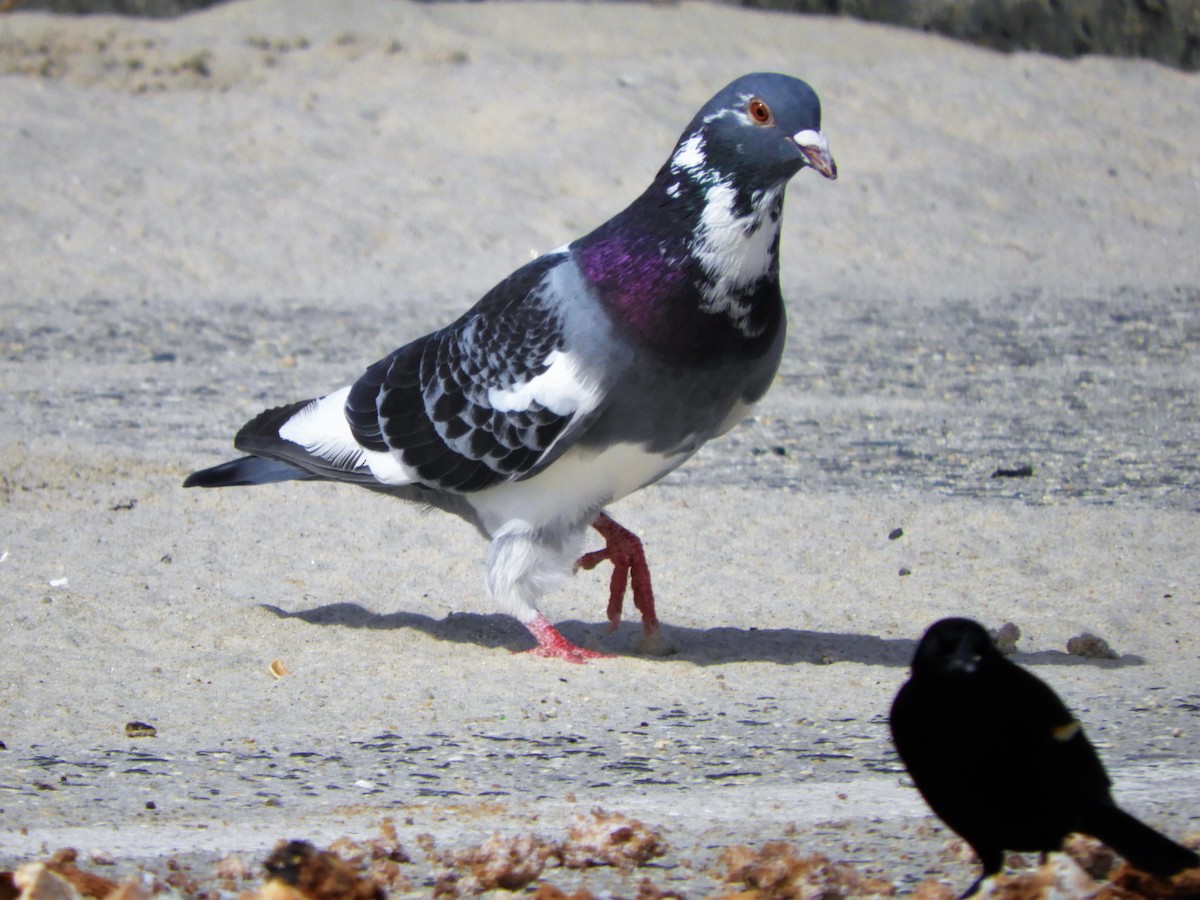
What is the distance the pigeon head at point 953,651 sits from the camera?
2768mm

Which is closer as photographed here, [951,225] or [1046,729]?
[1046,729]

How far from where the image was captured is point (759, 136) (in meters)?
4.28

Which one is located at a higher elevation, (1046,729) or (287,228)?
(287,228)

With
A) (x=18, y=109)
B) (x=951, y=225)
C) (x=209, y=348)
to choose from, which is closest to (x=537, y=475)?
(x=209, y=348)

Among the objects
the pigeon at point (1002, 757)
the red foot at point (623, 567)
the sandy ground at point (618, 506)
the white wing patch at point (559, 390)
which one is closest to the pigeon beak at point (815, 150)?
the white wing patch at point (559, 390)

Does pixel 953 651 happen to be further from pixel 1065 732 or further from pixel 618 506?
pixel 618 506

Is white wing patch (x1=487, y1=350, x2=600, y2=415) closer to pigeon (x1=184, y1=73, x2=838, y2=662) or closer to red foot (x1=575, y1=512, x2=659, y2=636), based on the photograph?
pigeon (x1=184, y1=73, x2=838, y2=662)

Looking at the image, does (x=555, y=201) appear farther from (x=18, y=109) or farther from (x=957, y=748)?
(x=957, y=748)

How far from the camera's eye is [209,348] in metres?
8.64

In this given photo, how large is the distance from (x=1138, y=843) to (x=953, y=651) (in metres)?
0.42

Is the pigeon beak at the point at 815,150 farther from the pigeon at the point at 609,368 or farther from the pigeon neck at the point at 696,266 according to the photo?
the pigeon neck at the point at 696,266

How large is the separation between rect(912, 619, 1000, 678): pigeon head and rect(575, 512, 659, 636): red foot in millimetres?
2094

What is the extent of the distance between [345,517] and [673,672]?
1.86 metres

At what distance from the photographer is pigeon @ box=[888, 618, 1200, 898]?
2748 mm
